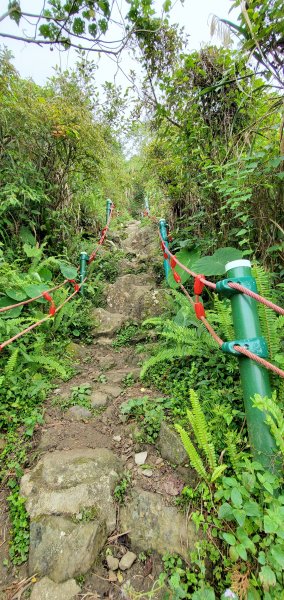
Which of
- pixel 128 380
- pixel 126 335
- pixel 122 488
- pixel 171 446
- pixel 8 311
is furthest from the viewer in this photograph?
pixel 126 335

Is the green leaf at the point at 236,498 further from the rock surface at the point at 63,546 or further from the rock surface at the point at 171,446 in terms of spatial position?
the rock surface at the point at 63,546

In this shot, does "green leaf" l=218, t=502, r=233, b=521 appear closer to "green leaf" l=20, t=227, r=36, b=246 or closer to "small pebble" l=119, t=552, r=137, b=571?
"small pebble" l=119, t=552, r=137, b=571

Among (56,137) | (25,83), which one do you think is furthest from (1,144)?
(25,83)

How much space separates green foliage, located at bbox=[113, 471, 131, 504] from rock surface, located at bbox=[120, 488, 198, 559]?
0.17ft

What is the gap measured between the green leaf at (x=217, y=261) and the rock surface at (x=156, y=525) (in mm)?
1903

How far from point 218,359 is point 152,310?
1880 mm

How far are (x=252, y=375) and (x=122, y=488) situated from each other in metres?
1.12

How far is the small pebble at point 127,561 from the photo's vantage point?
4.55 ft

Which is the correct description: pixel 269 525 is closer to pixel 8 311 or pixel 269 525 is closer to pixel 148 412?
pixel 148 412

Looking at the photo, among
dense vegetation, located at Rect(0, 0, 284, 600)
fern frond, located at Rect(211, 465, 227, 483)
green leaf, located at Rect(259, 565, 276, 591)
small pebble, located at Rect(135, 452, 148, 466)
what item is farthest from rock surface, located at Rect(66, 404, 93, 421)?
green leaf, located at Rect(259, 565, 276, 591)

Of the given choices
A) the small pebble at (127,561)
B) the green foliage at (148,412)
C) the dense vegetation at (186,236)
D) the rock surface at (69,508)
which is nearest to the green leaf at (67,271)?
the dense vegetation at (186,236)

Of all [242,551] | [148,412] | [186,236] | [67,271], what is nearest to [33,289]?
[67,271]

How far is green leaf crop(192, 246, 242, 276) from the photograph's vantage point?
8.78 feet

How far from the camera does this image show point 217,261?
2.79m
